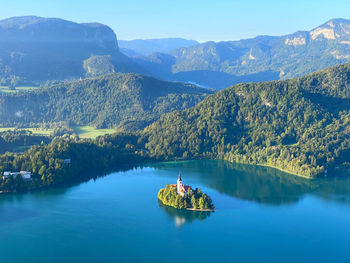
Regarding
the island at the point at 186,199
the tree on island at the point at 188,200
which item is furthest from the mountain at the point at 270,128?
the island at the point at 186,199

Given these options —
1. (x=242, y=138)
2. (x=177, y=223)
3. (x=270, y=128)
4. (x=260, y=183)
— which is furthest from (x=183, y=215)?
(x=270, y=128)

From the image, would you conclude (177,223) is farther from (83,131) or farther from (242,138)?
(83,131)

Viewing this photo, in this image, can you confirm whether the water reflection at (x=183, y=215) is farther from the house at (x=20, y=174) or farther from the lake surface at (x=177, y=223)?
the house at (x=20, y=174)

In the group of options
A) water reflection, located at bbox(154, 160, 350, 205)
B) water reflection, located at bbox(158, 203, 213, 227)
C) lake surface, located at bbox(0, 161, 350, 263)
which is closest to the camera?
lake surface, located at bbox(0, 161, 350, 263)

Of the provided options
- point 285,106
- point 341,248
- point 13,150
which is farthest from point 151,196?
point 285,106

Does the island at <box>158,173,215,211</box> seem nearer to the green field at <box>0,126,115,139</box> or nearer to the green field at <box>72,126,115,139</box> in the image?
the green field at <box>72,126,115,139</box>

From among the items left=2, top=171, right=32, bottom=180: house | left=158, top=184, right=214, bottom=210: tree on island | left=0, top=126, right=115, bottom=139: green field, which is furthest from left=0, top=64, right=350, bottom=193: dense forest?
left=158, top=184, right=214, bottom=210: tree on island

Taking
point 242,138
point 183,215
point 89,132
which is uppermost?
point 242,138
